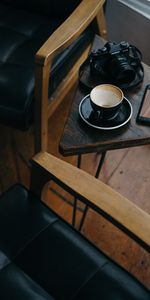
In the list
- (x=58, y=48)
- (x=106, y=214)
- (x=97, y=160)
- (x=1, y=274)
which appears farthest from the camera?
(x=97, y=160)

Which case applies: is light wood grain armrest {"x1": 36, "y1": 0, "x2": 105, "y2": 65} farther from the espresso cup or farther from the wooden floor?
the wooden floor

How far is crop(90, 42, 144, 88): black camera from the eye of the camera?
0.96 metres

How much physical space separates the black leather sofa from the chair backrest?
704mm

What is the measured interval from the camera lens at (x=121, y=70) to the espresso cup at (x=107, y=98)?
0.04m

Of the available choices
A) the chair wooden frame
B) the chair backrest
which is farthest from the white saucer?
the chair backrest

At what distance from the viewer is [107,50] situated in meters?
0.99

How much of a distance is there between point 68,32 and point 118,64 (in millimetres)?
157

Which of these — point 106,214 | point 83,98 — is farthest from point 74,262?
point 83,98

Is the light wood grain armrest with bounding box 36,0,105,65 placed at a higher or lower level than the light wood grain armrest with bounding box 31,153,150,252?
higher

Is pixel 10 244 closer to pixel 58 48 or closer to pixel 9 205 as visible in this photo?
pixel 9 205

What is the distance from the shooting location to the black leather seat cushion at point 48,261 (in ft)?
2.54

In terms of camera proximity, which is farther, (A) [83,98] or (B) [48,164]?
(A) [83,98]

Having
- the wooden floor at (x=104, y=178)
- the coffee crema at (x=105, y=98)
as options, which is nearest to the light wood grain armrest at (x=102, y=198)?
the coffee crema at (x=105, y=98)

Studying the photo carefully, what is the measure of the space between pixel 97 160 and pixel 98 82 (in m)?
0.50
